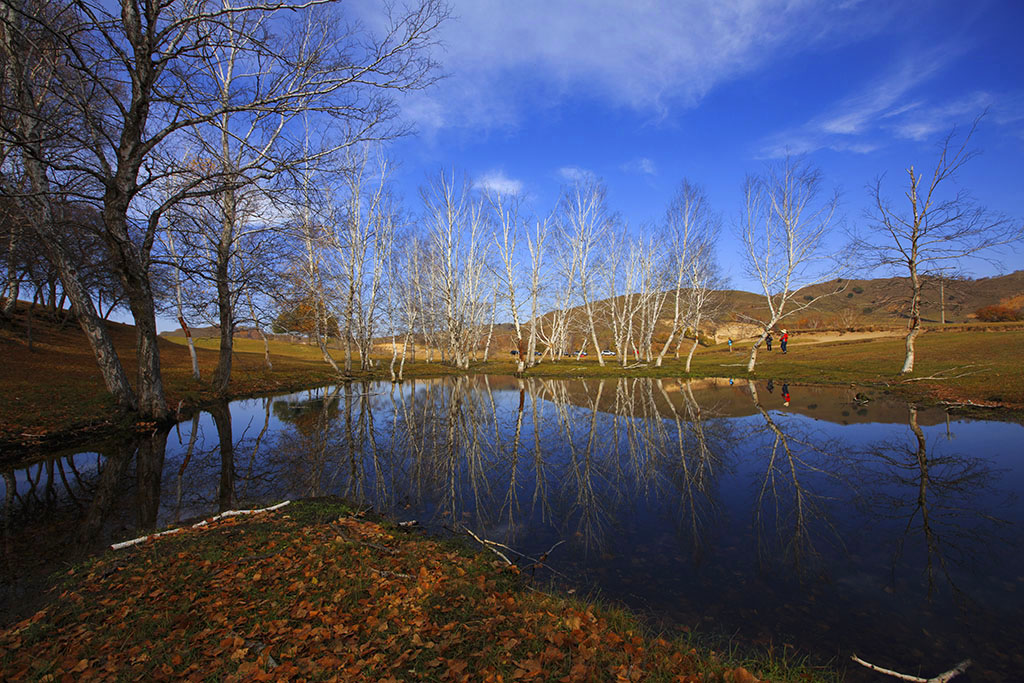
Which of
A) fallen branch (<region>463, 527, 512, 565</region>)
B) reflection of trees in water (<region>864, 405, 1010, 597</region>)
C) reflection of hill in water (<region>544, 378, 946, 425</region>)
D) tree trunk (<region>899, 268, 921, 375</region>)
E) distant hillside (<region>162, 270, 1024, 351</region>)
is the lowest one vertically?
reflection of trees in water (<region>864, 405, 1010, 597</region>)

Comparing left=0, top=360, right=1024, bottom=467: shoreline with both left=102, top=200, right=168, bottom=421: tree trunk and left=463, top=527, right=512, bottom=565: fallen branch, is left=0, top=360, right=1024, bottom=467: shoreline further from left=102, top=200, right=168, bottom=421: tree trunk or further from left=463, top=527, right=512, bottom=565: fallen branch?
left=463, top=527, right=512, bottom=565: fallen branch

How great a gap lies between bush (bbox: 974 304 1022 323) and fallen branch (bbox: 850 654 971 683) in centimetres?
5914

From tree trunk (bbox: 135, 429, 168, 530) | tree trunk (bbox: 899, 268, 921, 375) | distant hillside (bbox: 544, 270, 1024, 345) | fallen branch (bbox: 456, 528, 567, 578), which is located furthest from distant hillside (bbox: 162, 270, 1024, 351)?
fallen branch (bbox: 456, 528, 567, 578)

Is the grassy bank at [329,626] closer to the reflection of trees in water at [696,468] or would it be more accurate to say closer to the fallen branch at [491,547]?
the fallen branch at [491,547]

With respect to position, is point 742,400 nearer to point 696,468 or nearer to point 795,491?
point 696,468

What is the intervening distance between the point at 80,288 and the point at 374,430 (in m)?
8.69

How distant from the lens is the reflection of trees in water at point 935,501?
204 inches

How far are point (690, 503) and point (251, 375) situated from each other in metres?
26.4

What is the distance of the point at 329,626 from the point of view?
136 inches

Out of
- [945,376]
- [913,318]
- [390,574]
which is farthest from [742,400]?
[390,574]

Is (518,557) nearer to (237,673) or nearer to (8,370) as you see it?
(237,673)

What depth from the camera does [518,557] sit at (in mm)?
A: 5289

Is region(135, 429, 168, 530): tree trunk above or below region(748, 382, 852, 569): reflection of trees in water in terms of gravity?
above

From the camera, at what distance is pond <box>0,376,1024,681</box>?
4066mm
